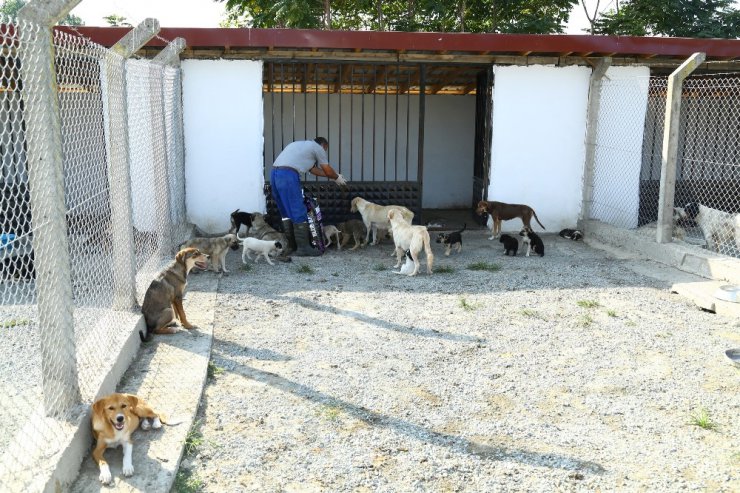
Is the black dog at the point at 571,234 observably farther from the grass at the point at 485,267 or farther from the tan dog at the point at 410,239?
the tan dog at the point at 410,239

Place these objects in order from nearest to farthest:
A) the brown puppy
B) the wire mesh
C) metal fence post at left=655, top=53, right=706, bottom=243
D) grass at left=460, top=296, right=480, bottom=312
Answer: the brown puppy
grass at left=460, top=296, right=480, bottom=312
metal fence post at left=655, top=53, right=706, bottom=243
the wire mesh

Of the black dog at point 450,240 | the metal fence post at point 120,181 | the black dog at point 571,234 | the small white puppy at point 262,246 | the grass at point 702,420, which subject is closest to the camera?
the grass at point 702,420

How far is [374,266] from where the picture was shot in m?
9.77

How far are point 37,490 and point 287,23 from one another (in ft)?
58.3

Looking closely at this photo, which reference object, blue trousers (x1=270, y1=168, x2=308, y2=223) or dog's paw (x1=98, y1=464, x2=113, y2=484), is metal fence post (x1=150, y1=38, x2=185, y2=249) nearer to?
blue trousers (x1=270, y1=168, x2=308, y2=223)

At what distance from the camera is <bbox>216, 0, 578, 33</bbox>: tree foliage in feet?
66.4

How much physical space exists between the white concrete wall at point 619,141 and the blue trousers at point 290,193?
528 cm

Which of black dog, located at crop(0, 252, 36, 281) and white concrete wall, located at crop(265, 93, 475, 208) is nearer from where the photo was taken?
black dog, located at crop(0, 252, 36, 281)

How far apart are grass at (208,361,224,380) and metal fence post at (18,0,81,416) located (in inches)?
60.8

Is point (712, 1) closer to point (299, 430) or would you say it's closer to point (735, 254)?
point (735, 254)

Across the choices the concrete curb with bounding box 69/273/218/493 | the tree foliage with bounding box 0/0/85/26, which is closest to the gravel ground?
the concrete curb with bounding box 69/273/218/493

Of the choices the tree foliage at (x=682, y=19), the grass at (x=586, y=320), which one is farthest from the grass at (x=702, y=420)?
the tree foliage at (x=682, y=19)

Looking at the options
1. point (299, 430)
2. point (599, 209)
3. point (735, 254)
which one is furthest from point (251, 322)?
point (599, 209)

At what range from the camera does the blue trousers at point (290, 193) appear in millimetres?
10234
